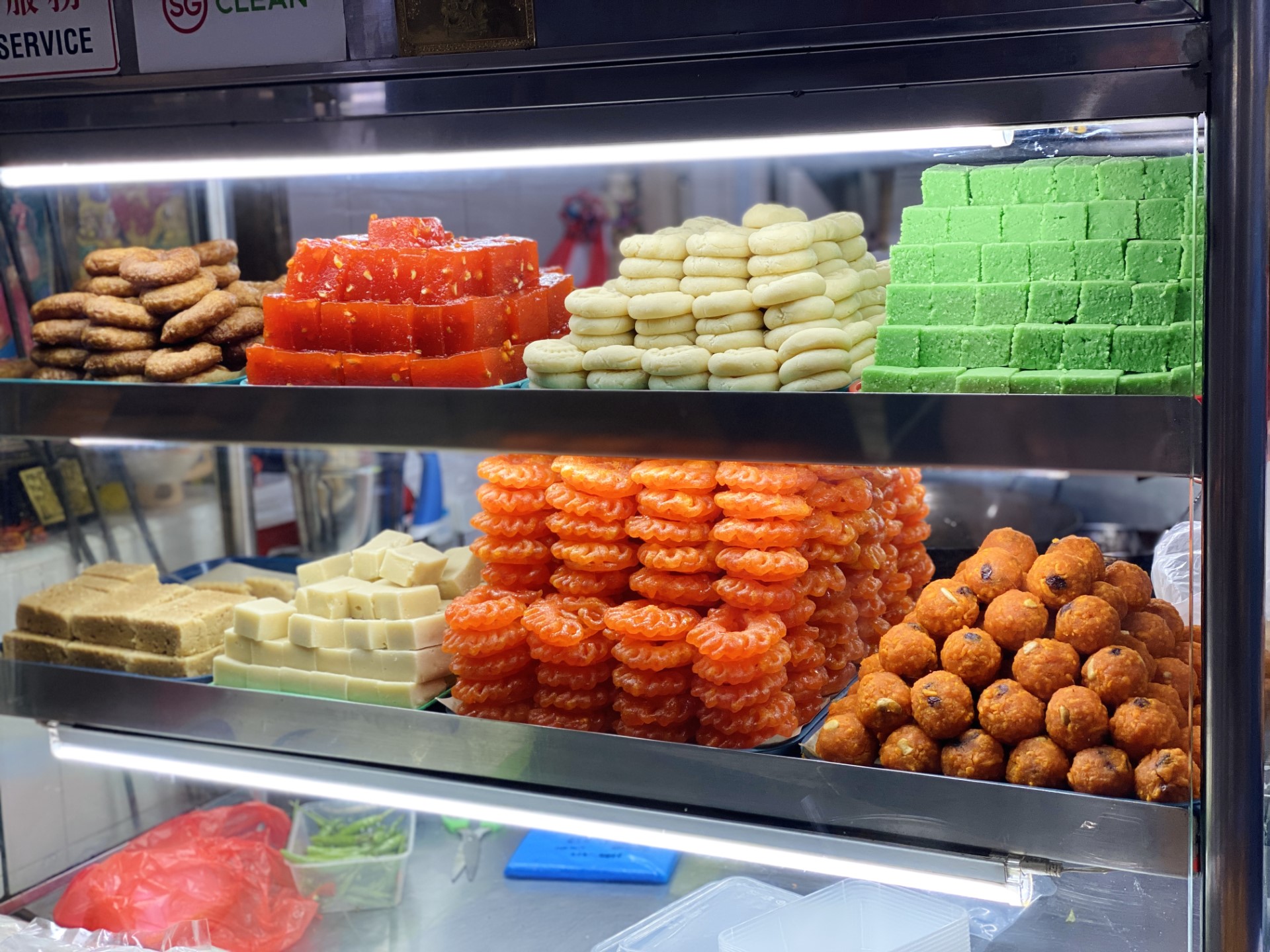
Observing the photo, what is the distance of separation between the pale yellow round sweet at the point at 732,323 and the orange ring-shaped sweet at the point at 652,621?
0.39m

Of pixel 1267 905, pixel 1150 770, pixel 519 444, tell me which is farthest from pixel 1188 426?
pixel 519 444

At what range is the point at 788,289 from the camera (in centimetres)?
149

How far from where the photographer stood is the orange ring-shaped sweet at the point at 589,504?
5.37 ft

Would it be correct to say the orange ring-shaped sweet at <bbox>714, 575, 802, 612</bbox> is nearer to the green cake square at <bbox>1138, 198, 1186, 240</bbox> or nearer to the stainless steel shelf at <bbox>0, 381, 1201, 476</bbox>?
the stainless steel shelf at <bbox>0, 381, 1201, 476</bbox>

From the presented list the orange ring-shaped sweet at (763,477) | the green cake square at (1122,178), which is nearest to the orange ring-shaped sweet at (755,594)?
the orange ring-shaped sweet at (763,477)

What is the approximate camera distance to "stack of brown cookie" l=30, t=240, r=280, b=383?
188 centimetres

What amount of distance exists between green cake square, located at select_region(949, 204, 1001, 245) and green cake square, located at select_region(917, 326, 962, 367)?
133 millimetres

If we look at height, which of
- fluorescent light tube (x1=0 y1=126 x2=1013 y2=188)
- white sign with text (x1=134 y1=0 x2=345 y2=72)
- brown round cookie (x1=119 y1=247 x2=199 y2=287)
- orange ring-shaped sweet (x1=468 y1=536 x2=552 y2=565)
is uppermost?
white sign with text (x1=134 y1=0 x2=345 y2=72)

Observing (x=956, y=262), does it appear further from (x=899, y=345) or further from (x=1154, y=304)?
(x=1154, y=304)

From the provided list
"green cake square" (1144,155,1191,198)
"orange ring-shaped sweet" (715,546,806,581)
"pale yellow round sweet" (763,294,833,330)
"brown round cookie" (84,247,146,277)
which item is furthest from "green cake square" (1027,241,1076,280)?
"brown round cookie" (84,247,146,277)

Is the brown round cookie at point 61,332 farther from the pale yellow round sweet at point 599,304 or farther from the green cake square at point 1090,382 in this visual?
the green cake square at point 1090,382

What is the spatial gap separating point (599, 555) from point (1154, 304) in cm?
80

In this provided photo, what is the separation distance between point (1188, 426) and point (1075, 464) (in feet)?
0.39

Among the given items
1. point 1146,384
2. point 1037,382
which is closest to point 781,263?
point 1037,382
